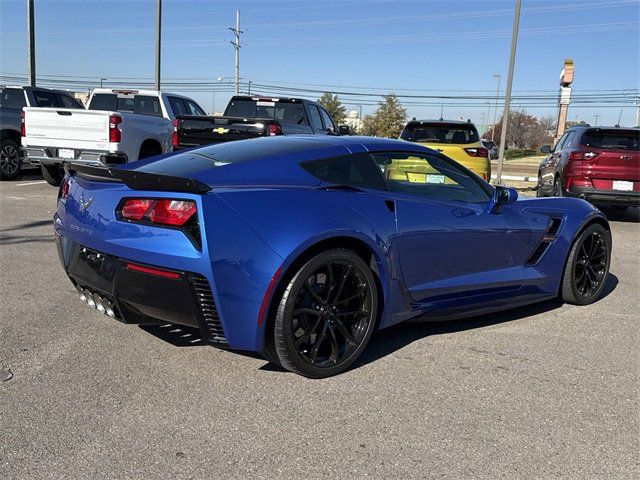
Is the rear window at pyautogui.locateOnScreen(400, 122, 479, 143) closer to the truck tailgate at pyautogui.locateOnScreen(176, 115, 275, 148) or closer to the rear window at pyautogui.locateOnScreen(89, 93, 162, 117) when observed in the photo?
the truck tailgate at pyautogui.locateOnScreen(176, 115, 275, 148)

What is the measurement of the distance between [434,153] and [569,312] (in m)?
1.90

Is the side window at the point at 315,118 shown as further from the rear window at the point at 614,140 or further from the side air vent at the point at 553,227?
the side air vent at the point at 553,227

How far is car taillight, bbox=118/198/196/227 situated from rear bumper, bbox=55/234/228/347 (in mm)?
240

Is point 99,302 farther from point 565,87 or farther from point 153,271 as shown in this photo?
point 565,87

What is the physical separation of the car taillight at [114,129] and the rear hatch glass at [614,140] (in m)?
7.88

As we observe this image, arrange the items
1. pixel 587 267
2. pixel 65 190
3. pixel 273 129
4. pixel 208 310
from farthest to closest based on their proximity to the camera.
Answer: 1. pixel 273 129
2. pixel 587 267
3. pixel 65 190
4. pixel 208 310

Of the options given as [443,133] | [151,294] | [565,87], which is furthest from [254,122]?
[565,87]

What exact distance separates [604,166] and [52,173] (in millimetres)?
9896

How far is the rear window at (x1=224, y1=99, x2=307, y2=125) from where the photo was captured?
12250mm

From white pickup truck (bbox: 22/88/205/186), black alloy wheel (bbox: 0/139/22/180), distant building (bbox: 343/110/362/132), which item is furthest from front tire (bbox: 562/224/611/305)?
distant building (bbox: 343/110/362/132)

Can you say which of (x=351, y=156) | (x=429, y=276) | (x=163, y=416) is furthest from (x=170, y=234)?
(x=429, y=276)

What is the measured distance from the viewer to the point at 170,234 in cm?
300

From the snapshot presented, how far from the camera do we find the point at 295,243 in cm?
312

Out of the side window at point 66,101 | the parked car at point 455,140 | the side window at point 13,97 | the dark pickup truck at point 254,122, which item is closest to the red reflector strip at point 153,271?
the dark pickup truck at point 254,122
